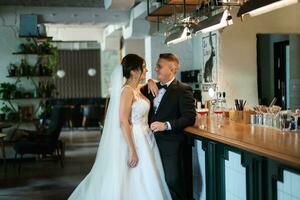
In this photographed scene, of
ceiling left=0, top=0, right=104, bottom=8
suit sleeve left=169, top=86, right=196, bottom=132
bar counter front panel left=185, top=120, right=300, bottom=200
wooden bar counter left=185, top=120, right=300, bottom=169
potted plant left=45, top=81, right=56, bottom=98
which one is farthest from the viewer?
potted plant left=45, top=81, right=56, bottom=98

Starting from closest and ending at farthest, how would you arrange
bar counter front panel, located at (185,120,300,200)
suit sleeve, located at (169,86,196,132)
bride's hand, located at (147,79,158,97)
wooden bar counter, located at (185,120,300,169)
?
1. wooden bar counter, located at (185,120,300,169)
2. bar counter front panel, located at (185,120,300,200)
3. suit sleeve, located at (169,86,196,132)
4. bride's hand, located at (147,79,158,97)

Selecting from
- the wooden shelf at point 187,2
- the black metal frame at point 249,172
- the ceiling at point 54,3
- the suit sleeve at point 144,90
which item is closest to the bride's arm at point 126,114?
the suit sleeve at point 144,90

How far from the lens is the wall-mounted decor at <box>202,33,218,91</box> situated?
22.4ft

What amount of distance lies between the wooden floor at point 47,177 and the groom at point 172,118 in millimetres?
1926

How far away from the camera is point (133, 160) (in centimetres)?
366

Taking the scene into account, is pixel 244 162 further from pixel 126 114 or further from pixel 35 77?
pixel 35 77

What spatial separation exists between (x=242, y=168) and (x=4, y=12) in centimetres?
628

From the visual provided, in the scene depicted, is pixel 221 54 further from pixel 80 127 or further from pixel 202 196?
pixel 80 127

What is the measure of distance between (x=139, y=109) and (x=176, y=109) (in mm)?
346

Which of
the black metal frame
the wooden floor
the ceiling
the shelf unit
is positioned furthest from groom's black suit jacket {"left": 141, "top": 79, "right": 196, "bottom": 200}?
the shelf unit

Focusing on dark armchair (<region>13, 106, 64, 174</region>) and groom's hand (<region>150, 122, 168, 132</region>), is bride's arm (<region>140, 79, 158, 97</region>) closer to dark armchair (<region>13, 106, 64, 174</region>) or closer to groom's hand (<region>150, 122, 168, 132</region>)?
groom's hand (<region>150, 122, 168, 132</region>)

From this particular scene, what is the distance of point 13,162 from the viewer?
7.85 metres

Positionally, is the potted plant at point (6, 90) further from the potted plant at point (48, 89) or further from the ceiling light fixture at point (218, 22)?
the ceiling light fixture at point (218, 22)

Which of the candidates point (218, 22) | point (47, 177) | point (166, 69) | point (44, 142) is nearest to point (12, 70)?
point (44, 142)
